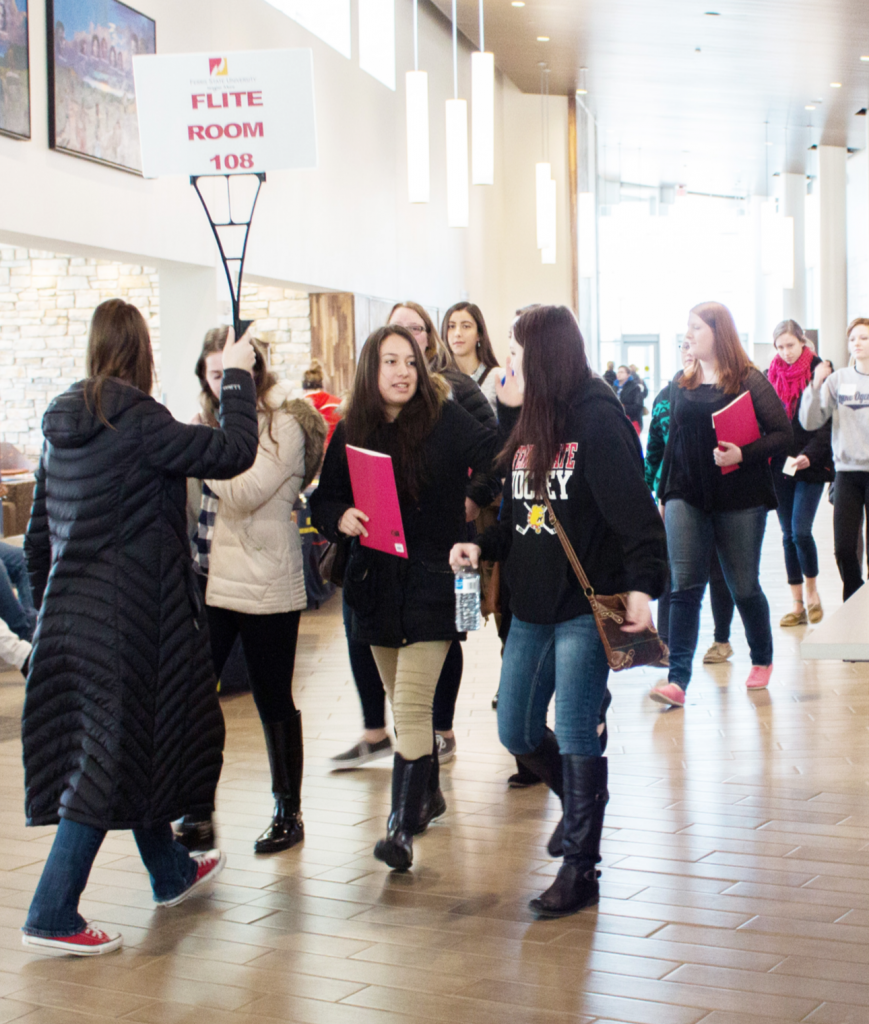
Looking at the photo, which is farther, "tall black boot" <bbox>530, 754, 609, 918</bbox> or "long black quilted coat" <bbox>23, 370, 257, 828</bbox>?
"tall black boot" <bbox>530, 754, 609, 918</bbox>

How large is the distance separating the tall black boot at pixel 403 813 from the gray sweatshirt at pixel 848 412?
3581mm

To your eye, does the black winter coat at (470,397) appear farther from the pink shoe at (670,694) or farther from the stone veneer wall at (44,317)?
the stone veneer wall at (44,317)

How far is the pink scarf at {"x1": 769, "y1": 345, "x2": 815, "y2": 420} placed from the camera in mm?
6511

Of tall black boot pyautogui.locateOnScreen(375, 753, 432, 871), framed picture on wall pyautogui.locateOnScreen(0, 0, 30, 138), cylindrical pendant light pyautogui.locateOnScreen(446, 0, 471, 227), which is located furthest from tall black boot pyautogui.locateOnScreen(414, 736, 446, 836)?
cylindrical pendant light pyautogui.locateOnScreen(446, 0, 471, 227)

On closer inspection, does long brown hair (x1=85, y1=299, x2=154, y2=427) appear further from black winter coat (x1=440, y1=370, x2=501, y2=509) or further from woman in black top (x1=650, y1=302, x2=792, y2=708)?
woman in black top (x1=650, y1=302, x2=792, y2=708)

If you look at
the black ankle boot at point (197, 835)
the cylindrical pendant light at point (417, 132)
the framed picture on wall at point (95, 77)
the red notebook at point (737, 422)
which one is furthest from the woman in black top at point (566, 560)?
the cylindrical pendant light at point (417, 132)

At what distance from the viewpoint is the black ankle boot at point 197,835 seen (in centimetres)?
330

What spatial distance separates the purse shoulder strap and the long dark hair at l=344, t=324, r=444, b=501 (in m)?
0.52

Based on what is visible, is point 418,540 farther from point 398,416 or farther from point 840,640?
point 840,640

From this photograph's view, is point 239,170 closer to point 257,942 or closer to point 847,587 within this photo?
point 257,942

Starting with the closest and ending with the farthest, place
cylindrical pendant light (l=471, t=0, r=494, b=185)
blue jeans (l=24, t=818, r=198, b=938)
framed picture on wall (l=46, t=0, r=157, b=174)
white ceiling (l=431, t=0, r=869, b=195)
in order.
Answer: blue jeans (l=24, t=818, r=198, b=938) → framed picture on wall (l=46, t=0, r=157, b=174) → cylindrical pendant light (l=471, t=0, r=494, b=185) → white ceiling (l=431, t=0, r=869, b=195)

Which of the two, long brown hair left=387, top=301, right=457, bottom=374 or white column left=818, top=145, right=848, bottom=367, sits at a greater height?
white column left=818, top=145, right=848, bottom=367

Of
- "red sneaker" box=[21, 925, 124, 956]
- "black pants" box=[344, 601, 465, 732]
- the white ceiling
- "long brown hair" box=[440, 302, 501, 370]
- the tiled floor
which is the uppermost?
the white ceiling

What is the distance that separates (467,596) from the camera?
300 cm
